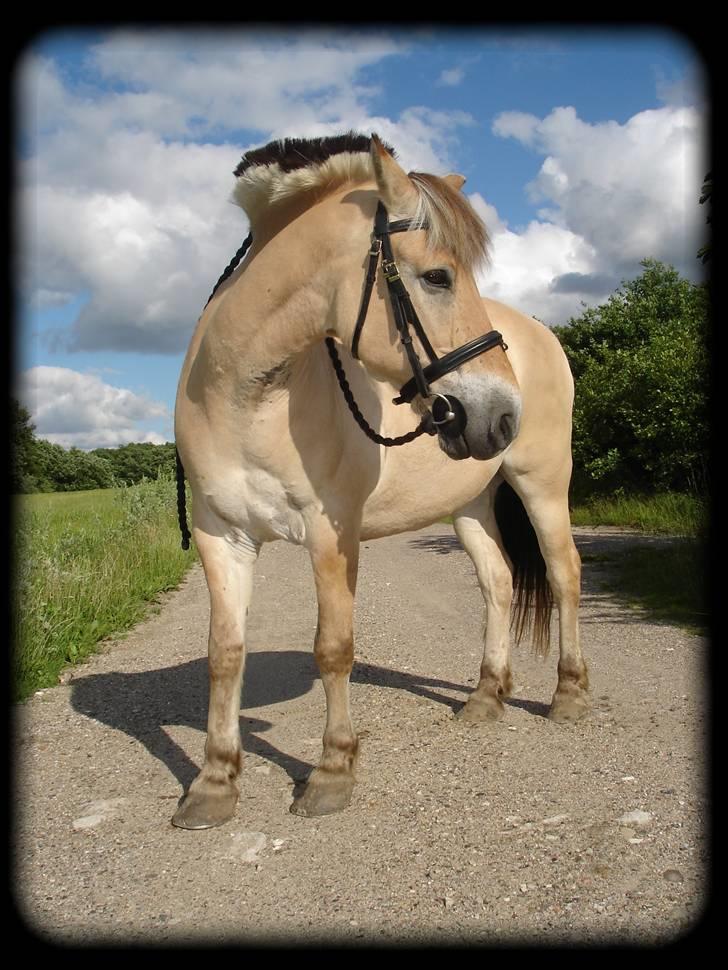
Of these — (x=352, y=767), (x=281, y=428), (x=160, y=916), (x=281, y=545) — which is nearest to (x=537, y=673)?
(x=352, y=767)

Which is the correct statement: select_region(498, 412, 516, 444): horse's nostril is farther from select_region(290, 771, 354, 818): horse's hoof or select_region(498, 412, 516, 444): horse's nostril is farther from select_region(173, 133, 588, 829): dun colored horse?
select_region(290, 771, 354, 818): horse's hoof

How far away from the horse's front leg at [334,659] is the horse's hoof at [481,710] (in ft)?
4.32

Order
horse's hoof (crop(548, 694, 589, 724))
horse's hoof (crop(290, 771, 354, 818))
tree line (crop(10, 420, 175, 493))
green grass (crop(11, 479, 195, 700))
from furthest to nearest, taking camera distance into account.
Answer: tree line (crop(10, 420, 175, 493)), green grass (crop(11, 479, 195, 700)), horse's hoof (crop(548, 694, 589, 724)), horse's hoof (crop(290, 771, 354, 818))

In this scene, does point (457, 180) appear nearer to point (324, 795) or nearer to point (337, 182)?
point (337, 182)

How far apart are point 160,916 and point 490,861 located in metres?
1.27

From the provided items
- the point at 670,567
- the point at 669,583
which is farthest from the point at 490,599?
the point at 670,567

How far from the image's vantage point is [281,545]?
15.3 meters

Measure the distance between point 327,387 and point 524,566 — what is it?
265 centimetres

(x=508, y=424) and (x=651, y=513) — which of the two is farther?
(x=651, y=513)

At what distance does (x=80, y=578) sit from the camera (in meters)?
7.45

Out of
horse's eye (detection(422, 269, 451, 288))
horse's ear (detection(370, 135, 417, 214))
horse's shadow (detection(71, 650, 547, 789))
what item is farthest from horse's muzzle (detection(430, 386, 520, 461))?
horse's shadow (detection(71, 650, 547, 789))

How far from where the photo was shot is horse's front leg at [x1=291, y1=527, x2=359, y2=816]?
135 inches

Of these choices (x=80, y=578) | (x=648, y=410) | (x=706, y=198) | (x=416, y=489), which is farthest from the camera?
(x=648, y=410)

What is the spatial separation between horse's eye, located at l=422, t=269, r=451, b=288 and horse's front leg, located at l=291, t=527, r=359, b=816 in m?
1.22
